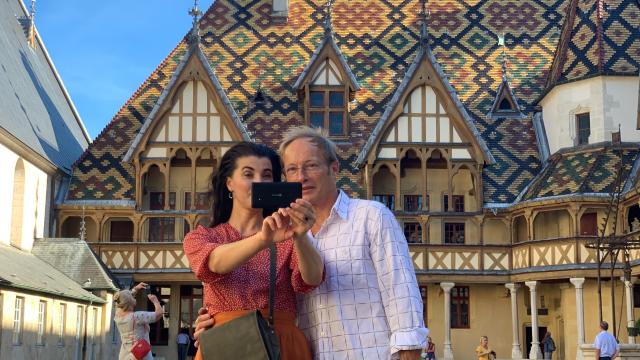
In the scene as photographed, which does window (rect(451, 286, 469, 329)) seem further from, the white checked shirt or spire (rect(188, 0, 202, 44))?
the white checked shirt

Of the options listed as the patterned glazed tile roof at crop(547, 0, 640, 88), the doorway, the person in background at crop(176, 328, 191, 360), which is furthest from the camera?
the doorway

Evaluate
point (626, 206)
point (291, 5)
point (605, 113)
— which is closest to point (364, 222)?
point (626, 206)

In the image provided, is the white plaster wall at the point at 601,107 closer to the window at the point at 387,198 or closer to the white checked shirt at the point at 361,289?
the window at the point at 387,198

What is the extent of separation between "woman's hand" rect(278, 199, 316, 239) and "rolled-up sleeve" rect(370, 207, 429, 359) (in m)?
0.60

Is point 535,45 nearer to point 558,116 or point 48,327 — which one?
point 558,116

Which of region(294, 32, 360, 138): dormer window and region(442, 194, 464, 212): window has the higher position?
region(294, 32, 360, 138): dormer window

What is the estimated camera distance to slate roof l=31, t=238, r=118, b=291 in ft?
86.8

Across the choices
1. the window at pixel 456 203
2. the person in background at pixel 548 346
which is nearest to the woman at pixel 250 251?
the person in background at pixel 548 346

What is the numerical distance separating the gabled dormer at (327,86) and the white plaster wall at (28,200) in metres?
7.76

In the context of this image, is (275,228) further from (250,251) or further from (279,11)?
(279,11)

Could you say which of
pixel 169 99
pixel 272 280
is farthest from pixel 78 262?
pixel 272 280

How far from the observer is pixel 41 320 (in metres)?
23.5

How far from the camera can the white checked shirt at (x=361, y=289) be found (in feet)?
15.4

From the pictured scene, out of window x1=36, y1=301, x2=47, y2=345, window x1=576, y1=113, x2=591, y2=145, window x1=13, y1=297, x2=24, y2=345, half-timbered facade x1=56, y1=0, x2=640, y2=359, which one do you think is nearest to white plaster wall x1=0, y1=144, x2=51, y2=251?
half-timbered facade x1=56, y1=0, x2=640, y2=359
